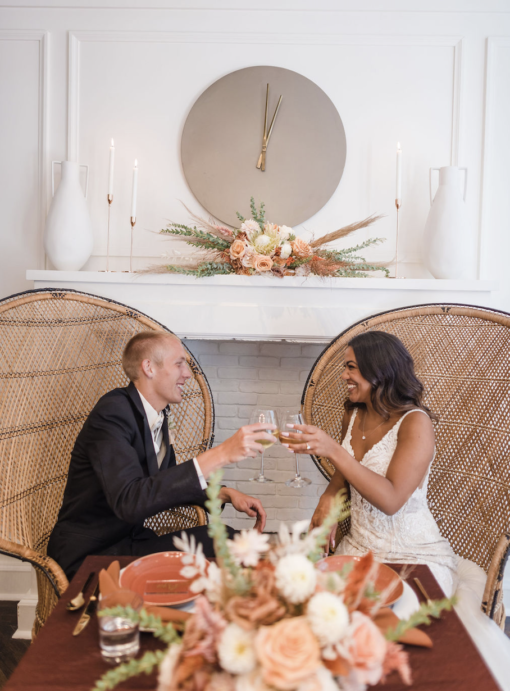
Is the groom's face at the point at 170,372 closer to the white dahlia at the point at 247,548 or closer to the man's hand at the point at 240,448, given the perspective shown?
the man's hand at the point at 240,448

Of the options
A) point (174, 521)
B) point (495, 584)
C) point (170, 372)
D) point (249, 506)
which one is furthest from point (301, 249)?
point (495, 584)

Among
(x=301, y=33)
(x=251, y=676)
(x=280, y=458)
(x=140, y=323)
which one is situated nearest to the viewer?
(x=251, y=676)

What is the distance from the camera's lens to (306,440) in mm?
1536

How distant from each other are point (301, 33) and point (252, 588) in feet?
8.18

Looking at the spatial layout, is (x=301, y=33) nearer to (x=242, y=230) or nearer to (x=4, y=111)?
(x=242, y=230)

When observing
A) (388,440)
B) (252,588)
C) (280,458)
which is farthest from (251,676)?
(280,458)

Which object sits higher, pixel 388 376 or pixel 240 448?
pixel 388 376

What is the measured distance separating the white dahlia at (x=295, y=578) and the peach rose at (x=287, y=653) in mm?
33

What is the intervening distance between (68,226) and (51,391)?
0.74 metres

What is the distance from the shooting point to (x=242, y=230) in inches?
91.3

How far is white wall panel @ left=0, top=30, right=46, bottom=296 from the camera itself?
102 inches

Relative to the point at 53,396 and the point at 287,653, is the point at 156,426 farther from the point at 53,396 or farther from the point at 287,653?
the point at 287,653

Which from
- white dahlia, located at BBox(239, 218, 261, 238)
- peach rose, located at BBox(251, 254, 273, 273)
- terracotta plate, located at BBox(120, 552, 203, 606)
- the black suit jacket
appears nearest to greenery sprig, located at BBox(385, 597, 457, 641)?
terracotta plate, located at BBox(120, 552, 203, 606)

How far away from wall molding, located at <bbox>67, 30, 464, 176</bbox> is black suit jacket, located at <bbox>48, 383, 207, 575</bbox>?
144 centimetres
